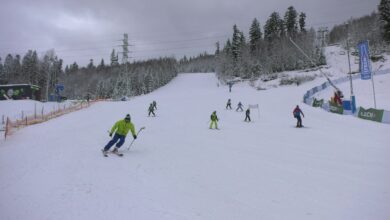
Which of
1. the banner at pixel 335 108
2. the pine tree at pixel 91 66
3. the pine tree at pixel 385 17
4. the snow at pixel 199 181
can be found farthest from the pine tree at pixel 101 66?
the snow at pixel 199 181

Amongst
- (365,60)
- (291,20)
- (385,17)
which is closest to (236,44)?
(291,20)

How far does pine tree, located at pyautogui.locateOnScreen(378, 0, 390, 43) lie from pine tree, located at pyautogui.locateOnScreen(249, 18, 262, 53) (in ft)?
116

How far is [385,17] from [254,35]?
38074 millimetres

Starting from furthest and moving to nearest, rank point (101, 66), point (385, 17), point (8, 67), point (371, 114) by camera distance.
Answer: point (101, 66) → point (8, 67) → point (385, 17) → point (371, 114)

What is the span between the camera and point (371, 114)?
20.9 meters

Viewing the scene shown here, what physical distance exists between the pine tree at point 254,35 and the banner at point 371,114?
6987 centimetres

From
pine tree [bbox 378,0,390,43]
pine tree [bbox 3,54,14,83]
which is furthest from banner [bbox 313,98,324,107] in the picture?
pine tree [bbox 3,54,14,83]

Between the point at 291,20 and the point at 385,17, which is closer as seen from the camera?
the point at 385,17

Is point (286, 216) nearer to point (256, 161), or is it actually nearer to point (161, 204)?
point (161, 204)

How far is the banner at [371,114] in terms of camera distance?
1986 cm

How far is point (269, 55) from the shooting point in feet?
273

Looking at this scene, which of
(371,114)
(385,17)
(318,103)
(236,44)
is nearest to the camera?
(371,114)

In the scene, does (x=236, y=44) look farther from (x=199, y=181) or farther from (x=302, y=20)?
(x=199, y=181)

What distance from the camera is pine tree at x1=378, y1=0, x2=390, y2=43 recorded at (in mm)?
59062
